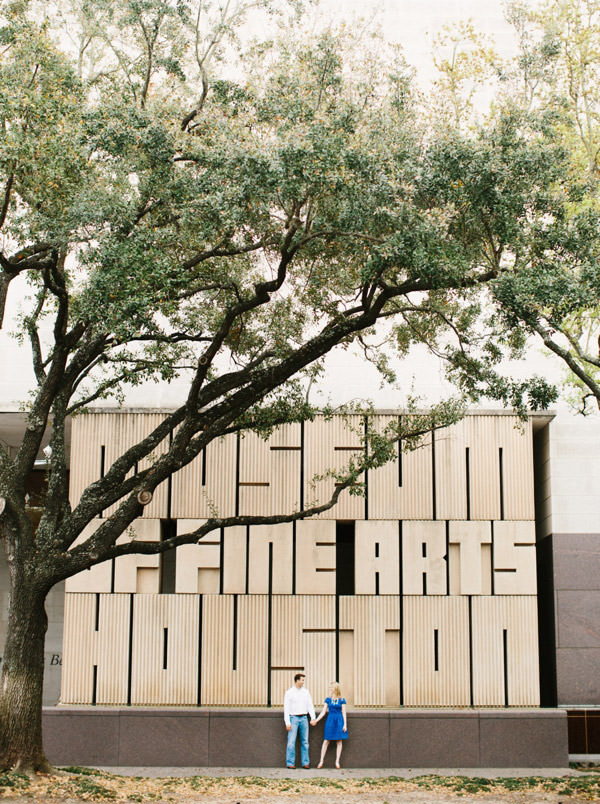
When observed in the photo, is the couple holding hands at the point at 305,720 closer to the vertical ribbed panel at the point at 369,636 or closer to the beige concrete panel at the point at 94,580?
the vertical ribbed panel at the point at 369,636

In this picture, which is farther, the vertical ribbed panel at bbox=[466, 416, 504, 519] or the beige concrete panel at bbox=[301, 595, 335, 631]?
the vertical ribbed panel at bbox=[466, 416, 504, 519]

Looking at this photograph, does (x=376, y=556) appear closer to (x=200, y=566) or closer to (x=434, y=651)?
(x=434, y=651)

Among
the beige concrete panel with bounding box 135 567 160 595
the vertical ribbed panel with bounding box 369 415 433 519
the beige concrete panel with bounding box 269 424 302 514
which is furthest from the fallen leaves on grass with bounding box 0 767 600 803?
the beige concrete panel with bounding box 269 424 302 514

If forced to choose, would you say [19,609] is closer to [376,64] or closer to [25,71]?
[25,71]

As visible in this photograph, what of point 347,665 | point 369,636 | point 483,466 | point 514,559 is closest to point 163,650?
point 347,665

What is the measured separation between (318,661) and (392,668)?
1.29 meters

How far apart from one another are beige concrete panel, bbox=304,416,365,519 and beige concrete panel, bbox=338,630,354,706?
6.91 feet

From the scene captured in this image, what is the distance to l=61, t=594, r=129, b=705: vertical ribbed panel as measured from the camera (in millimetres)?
17328

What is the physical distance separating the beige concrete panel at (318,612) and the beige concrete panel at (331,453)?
4.86 feet

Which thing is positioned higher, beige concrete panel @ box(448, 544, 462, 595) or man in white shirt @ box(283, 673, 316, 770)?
beige concrete panel @ box(448, 544, 462, 595)

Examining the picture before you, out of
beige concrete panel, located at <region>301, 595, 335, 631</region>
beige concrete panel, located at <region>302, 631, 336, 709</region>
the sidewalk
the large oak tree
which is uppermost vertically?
the large oak tree

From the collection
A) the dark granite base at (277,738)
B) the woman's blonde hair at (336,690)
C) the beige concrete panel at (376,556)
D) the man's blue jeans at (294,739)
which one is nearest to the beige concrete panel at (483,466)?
the beige concrete panel at (376,556)

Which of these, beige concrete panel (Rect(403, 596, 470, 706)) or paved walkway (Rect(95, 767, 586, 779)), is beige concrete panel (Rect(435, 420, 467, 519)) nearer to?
beige concrete panel (Rect(403, 596, 470, 706))

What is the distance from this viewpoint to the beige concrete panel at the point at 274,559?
17.8 meters
